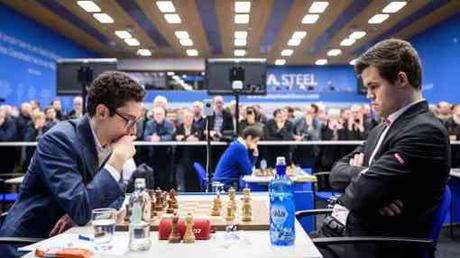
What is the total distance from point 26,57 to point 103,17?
197 centimetres

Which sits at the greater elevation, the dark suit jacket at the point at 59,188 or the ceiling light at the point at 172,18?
the ceiling light at the point at 172,18

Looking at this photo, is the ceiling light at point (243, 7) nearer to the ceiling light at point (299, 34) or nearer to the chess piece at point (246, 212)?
the ceiling light at point (299, 34)

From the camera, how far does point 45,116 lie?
784cm

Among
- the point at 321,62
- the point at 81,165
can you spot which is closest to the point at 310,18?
the point at 321,62

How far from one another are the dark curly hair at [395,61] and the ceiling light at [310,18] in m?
8.84

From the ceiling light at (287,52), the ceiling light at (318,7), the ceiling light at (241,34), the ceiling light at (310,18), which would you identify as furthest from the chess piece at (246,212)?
the ceiling light at (287,52)

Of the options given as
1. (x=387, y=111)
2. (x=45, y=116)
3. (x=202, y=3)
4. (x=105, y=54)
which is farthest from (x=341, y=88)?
(x=387, y=111)

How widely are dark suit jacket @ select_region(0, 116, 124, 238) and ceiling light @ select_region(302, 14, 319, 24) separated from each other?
30.3 feet

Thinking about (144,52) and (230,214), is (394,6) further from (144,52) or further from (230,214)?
(144,52)

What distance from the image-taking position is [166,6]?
382 inches

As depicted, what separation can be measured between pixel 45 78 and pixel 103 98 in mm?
10761

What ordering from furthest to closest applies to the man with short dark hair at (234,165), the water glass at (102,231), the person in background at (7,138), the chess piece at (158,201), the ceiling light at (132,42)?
the ceiling light at (132,42)
the person in background at (7,138)
the man with short dark hair at (234,165)
the chess piece at (158,201)
the water glass at (102,231)

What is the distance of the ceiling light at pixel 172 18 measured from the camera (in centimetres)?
1048

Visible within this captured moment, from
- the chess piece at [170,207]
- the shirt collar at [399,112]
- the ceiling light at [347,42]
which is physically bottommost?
the chess piece at [170,207]
